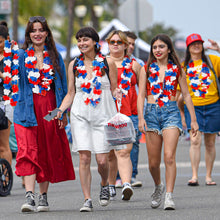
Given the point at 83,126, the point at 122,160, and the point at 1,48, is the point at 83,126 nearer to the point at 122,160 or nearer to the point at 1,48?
the point at 122,160

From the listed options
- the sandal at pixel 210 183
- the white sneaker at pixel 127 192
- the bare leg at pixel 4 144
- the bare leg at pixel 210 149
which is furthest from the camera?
the bare leg at pixel 210 149

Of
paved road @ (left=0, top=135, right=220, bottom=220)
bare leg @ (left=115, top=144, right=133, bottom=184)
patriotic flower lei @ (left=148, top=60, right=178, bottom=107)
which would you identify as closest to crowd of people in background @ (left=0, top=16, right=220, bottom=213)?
patriotic flower lei @ (left=148, top=60, right=178, bottom=107)

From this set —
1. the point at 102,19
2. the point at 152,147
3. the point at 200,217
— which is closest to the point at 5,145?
the point at 152,147

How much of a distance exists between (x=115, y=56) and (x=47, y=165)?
2455mm

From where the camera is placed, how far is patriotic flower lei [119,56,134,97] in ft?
34.2

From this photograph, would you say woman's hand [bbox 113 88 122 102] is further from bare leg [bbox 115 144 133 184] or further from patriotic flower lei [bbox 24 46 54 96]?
bare leg [bbox 115 144 133 184]

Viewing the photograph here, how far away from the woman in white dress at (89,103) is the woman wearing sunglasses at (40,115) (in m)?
0.21

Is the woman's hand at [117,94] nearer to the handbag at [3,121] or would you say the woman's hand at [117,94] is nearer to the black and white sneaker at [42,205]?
the black and white sneaker at [42,205]

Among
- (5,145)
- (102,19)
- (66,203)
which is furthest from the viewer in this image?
(102,19)

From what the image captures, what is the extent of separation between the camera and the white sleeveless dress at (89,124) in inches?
341

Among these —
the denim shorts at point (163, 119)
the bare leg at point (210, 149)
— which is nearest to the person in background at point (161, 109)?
the denim shorts at point (163, 119)

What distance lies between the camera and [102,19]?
76.8 meters

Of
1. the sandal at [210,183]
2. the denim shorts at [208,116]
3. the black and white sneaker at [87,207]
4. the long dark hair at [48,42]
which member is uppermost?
the long dark hair at [48,42]

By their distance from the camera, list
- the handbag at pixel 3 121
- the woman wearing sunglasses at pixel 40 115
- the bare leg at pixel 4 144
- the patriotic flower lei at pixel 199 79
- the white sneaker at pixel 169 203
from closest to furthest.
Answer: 1. the white sneaker at pixel 169 203
2. the woman wearing sunglasses at pixel 40 115
3. the handbag at pixel 3 121
4. the bare leg at pixel 4 144
5. the patriotic flower lei at pixel 199 79
